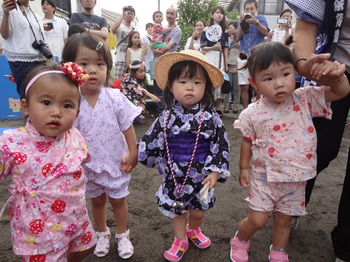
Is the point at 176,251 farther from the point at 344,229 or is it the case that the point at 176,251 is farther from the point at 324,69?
the point at 324,69

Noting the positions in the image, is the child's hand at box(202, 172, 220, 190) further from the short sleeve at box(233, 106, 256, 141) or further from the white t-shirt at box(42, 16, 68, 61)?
the white t-shirt at box(42, 16, 68, 61)

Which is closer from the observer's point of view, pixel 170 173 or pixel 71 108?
pixel 71 108

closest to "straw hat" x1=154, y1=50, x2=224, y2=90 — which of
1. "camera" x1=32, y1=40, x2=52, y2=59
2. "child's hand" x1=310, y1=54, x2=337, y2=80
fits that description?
"child's hand" x1=310, y1=54, x2=337, y2=80

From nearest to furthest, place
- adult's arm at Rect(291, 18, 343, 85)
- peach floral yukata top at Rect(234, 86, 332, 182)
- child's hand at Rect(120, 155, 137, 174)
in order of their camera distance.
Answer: adult's arm at Rect(291, 18, 343, 85), peach floral yukata top at Rect(234, 86, 332, 182), child's hand at Rect(120, 155, 137, 174)

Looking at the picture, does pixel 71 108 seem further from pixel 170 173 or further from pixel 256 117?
pixel 256 117

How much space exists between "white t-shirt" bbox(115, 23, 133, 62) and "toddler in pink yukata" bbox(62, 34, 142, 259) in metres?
4.36

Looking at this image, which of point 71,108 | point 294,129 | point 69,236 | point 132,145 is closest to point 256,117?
point 294,129

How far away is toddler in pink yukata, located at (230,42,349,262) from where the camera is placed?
1.47 metres

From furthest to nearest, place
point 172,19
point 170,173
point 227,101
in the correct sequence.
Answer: point 227,101 < point 172,19 < point 170,173

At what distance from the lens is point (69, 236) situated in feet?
4.29

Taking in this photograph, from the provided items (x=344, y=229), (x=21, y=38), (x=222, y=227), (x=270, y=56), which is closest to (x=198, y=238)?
(x=222, y=227)

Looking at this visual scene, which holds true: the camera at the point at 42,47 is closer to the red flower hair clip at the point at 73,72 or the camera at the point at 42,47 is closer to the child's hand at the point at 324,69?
the red flower hair clip at the point at 73,72

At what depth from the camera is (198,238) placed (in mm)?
1870

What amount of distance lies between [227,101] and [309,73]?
4927mm
